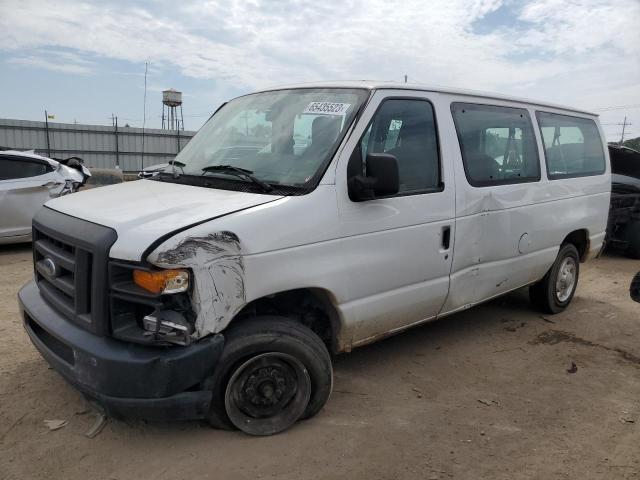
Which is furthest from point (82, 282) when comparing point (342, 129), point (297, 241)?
point (342, 129)

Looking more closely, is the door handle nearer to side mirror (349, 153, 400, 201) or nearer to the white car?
side mirror (349, 153, 400, 201)

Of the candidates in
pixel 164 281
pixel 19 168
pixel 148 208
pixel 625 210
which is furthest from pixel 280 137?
pixel 625 210

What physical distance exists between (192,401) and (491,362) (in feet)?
8.46

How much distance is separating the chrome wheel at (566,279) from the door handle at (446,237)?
7.10 ft

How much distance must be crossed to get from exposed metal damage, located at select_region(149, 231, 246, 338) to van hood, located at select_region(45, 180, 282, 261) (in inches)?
4.6

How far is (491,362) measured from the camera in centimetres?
423

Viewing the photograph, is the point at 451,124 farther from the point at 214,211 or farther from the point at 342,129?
the point at 214,211

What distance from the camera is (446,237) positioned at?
3766mm

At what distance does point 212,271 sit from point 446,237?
1870 mm

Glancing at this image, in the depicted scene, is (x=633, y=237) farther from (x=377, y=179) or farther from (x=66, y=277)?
(x=66, y=277)

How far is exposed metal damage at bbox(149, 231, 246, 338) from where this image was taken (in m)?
2.49

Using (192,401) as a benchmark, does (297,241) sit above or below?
above

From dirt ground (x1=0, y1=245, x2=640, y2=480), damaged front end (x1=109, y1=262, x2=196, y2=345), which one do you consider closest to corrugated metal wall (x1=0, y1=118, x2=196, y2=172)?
dirt ground (x1=0, y1=245, x2=640, y2=480)

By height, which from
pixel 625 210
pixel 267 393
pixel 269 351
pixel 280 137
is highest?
pixel 280 137
